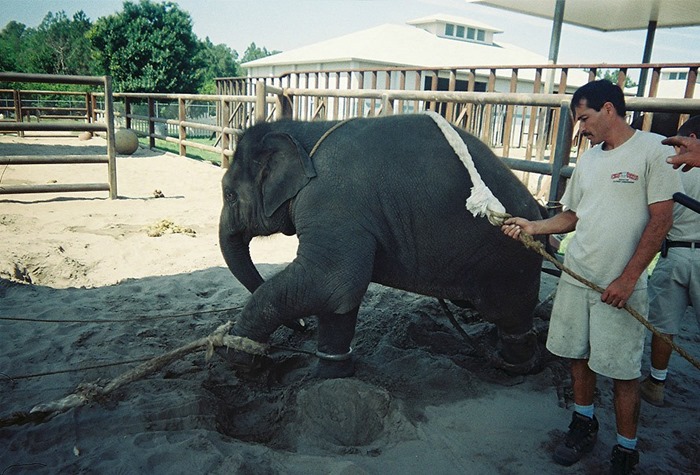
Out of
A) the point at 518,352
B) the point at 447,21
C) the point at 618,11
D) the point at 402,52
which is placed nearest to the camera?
the point at 518,352

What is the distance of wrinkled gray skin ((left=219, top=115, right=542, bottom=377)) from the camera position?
3.22 meters

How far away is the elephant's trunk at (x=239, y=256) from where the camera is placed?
3.99 m

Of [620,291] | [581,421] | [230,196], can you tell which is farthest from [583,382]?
[230,196]

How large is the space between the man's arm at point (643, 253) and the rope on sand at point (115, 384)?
77.9 inches

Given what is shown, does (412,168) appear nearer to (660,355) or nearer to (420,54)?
(660,355)

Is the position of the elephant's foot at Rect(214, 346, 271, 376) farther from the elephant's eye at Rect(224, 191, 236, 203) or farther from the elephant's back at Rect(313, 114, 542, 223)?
the elephant's back at Rect(313, 114, 542, 223)

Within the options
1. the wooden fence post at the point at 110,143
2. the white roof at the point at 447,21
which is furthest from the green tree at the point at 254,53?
the wooden fence post at the point at 110,143

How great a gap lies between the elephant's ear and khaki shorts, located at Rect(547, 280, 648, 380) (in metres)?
1.69

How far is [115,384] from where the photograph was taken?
297 centimetres

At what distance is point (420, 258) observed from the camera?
350 centimetres

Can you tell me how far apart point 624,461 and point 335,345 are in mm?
1702

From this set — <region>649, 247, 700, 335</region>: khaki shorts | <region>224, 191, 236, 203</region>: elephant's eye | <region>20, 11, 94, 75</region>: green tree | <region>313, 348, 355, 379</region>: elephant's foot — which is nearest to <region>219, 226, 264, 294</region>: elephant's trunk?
<region>224, 191, 236, 203</region>: elephant's eye

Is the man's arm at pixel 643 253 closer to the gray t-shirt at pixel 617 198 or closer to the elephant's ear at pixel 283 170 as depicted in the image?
the gray t-shirt at pixel 617 198

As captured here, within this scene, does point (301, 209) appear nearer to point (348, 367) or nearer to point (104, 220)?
point (348, 367)
